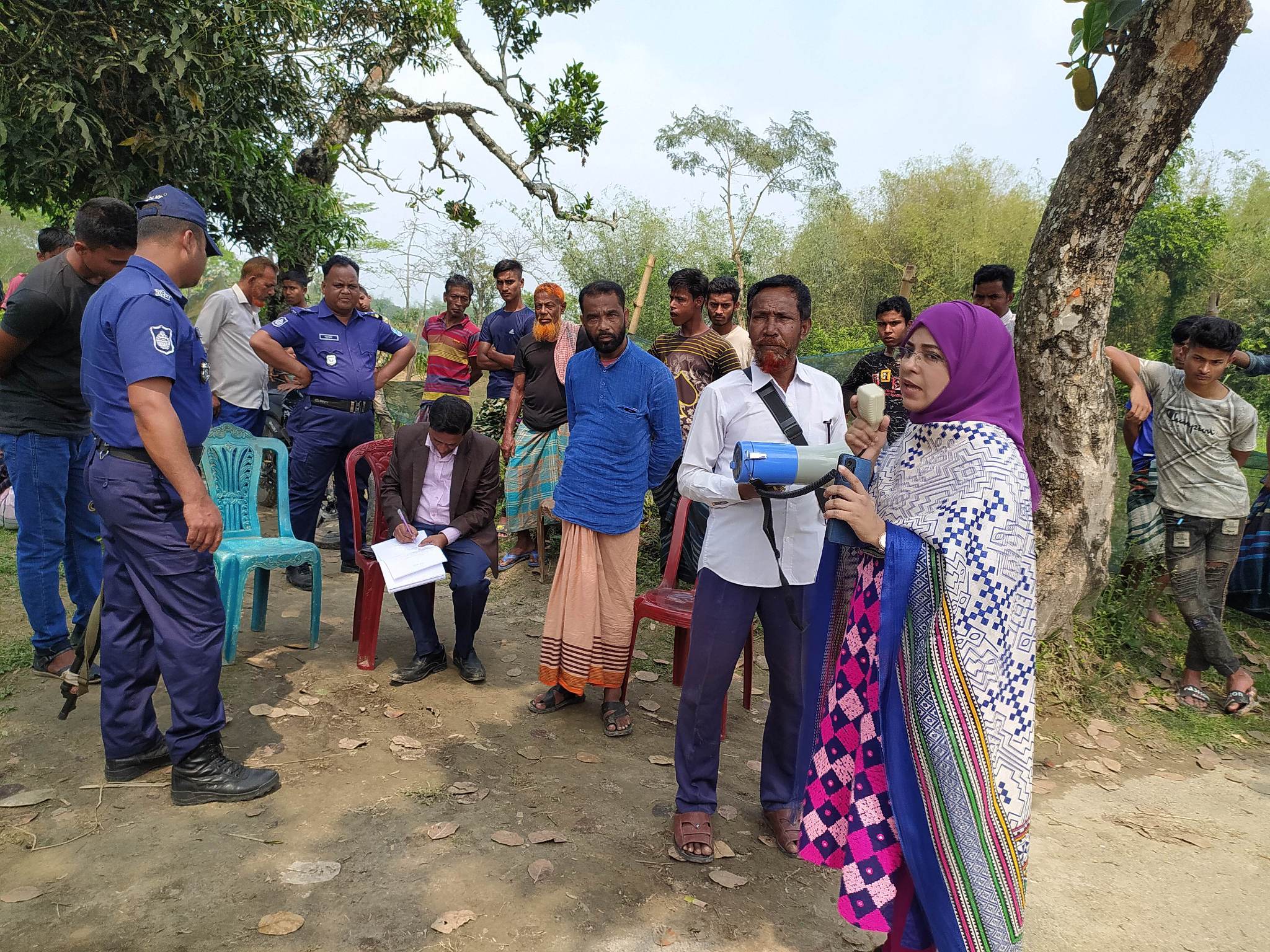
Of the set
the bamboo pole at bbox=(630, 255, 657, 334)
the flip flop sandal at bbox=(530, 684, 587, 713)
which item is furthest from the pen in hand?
the bamboo pole at bbox=(630, 255, 657, 334)

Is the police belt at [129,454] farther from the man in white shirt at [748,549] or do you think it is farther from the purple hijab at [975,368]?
the purple hijab at [975,368]

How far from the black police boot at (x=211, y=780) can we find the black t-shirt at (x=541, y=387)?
3.52 meters

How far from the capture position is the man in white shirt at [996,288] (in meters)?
5.49

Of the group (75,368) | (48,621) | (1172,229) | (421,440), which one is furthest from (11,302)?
(1172,229)

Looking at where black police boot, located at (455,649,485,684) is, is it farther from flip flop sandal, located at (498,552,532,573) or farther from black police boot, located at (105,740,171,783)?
flip flop sandal, located at (498,552,532,573)

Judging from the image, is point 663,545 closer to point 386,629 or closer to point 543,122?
point 386,629

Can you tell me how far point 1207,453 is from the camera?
494 centimetres

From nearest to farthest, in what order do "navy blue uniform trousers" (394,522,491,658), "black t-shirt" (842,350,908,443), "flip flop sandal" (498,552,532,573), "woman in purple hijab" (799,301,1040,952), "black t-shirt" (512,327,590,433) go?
"woman in purple hijab" (799,301,1040,952), "navy blue uniform trousers" (394,522,491,658), "black t-shirt" (842,350,908,443), "black t-shirt" (512,327,590,433), "flip flop sandal" (498,552,532,573)

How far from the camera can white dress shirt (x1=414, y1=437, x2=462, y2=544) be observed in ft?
15.6

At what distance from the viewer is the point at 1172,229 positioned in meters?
23.0

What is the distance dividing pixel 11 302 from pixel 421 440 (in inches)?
79.7

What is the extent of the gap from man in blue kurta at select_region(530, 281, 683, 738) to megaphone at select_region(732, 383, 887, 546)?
1.50 meters

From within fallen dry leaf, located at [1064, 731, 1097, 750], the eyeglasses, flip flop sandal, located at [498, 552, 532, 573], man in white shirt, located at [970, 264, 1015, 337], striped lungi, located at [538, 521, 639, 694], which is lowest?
fallen dry leaf, located at [1064, 731, 1097, 750]

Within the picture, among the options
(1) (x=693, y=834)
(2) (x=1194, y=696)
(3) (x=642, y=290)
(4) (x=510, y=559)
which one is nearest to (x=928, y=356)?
(1) (x=693, y=834)
